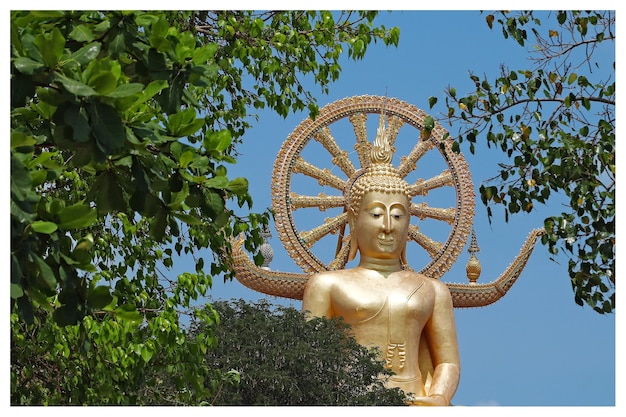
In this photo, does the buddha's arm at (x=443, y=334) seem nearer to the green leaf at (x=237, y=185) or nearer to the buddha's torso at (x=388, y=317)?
the buddha's torso at (x=388, y=317)

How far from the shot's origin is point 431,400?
45.8 ft

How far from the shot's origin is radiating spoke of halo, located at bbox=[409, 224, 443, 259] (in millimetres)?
15672

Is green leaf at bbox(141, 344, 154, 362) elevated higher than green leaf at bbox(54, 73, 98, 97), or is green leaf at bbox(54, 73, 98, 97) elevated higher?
green leaf at bbox(54, 73, 98, 97)

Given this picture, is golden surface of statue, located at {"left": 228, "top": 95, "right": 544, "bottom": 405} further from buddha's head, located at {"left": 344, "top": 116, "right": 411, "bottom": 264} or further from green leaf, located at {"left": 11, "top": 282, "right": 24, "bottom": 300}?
green leaf, located at {"left": 11, "top": 282, "right": 24, "bottom": 300}

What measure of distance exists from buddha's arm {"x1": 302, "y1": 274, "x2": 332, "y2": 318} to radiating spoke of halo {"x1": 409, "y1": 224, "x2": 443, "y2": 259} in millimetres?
1516

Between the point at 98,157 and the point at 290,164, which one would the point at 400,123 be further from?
the point at 98,157

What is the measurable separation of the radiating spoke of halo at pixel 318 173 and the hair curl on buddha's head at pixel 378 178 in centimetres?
18

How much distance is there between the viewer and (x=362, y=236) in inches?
591

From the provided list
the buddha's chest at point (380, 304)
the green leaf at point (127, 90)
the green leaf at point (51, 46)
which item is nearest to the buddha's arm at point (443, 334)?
the buddha's chest at point (380, 304)

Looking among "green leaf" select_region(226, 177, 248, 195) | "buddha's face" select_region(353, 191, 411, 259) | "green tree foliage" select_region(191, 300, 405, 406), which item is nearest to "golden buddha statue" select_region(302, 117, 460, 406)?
"buddha's face" select_region(353, 191, 411, 259)

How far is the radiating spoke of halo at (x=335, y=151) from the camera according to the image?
15.6 metres

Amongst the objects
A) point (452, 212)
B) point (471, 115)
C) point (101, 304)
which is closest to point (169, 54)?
point (101, 304)

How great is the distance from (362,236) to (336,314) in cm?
96

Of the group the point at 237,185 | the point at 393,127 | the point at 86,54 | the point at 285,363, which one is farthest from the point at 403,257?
the point at 86,54
